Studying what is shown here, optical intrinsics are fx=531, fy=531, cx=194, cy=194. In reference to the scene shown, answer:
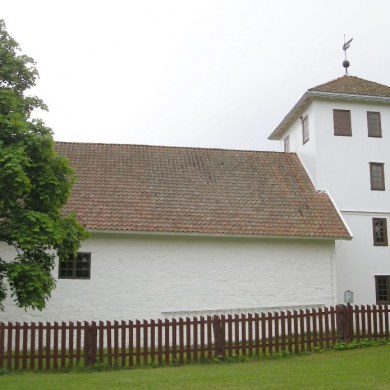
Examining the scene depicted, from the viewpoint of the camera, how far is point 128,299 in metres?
18.1

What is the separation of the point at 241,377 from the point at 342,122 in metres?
14.2

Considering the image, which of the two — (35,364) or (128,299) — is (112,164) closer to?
(128,299)

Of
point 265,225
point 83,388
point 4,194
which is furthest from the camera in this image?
point 265,225

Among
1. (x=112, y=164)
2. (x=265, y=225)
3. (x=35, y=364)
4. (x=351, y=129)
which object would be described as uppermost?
(x=351, y=129)

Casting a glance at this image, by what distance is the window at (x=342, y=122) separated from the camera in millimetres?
22500

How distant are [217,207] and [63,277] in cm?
611

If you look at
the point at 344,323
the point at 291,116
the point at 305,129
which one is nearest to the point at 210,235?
the point at 344,323

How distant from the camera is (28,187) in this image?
453 inches

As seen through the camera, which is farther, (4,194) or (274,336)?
(274,336)

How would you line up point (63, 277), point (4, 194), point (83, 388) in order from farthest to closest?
point (63, 277) → point (4, 194) → point (83, 388)

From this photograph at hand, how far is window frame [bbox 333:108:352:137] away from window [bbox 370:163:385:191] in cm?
173

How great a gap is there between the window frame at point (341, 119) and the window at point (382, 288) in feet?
19.9

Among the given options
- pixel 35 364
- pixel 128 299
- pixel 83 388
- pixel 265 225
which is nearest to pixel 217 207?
pixel 265 225

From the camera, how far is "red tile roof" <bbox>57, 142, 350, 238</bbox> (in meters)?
18.8
